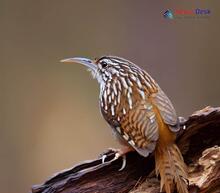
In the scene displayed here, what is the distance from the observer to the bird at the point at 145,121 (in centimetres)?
271

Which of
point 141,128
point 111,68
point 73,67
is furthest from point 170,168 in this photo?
point 73,67

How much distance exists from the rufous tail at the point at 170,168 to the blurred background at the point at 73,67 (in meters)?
2.14

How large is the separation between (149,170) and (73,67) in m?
2.32

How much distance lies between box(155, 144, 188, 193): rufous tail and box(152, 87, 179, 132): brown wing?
10 cm

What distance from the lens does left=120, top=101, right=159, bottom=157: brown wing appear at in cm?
271

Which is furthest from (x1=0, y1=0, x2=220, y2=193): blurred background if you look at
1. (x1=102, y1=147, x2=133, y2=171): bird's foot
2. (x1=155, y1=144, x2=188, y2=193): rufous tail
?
(x1=155, y1=144, x2=188, y2=193): rufous tail

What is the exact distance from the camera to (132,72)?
3041 millimetres

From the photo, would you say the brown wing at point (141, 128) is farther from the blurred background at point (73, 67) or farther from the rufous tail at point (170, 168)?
the blurred background at point (73, 67)

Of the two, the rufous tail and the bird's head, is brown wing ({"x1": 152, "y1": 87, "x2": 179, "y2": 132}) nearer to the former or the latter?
the rufous tail

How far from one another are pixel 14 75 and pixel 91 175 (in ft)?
8.14

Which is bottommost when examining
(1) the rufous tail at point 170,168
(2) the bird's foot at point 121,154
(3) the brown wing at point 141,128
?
(1) the rufous tail at point 170,168

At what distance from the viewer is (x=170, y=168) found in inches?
107

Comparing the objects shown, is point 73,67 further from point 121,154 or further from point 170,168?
point 170,168

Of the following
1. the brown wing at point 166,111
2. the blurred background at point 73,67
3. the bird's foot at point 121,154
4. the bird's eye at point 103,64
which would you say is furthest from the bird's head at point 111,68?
the blurred background at point 73,67
